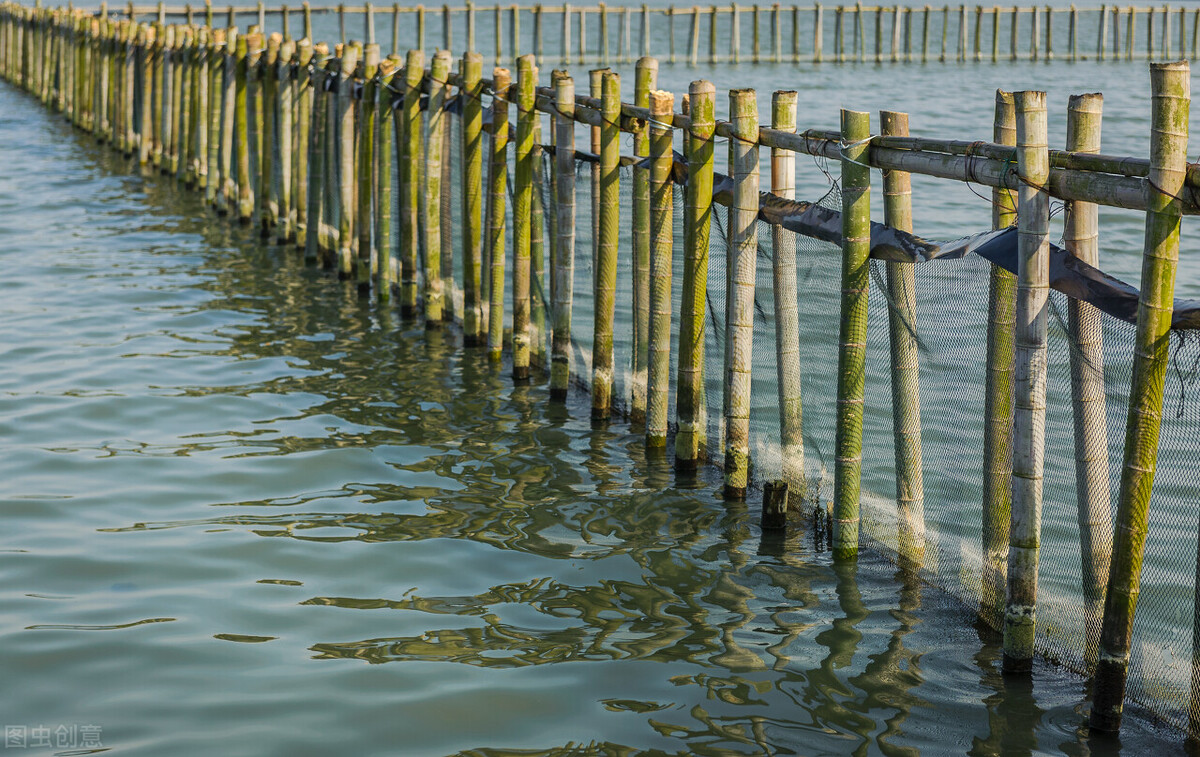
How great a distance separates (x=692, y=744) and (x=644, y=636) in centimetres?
93

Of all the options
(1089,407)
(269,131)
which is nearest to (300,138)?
(269,131)

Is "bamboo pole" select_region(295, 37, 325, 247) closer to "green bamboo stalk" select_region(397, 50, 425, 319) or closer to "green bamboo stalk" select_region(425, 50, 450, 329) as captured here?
"green bamboo stalk" select_region(397, 50, 425, 319)

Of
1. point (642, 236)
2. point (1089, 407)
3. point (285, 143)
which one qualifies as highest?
point (285, 143)

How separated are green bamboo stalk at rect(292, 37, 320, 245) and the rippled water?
13.4ft

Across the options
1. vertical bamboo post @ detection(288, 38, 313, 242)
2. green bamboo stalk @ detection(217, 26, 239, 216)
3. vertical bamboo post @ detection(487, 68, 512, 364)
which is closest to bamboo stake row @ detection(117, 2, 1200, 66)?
green bamboo stalk @ detection(217, 26, 239, 216)

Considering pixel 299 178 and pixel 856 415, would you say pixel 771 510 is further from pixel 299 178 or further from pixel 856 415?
pixel 299 178

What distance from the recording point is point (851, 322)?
20.1 feet

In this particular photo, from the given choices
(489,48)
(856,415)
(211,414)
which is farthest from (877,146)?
(489,48)

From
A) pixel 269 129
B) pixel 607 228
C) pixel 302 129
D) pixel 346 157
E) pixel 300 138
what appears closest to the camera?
pixel 607 228

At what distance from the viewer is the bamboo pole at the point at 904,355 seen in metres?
6.03

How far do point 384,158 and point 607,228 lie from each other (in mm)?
3842

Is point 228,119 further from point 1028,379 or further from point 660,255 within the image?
point 1028,379

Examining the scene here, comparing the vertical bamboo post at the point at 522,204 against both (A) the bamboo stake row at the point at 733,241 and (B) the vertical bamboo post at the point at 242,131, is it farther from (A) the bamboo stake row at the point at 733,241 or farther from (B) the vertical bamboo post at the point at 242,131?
(B) the vertical bamboo post at the point at 242,131

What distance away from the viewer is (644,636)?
225 inches
